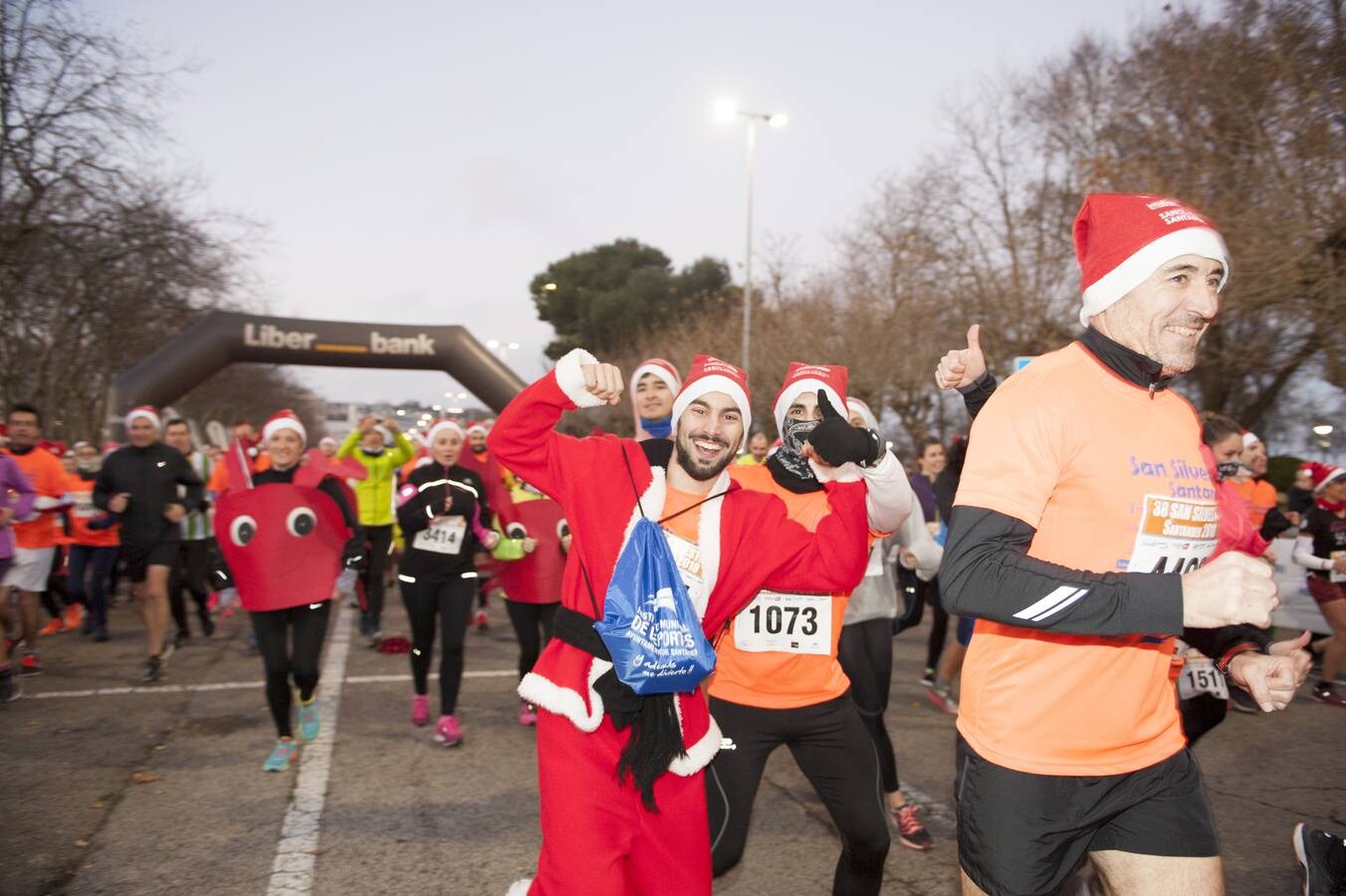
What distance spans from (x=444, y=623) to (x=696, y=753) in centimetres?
389

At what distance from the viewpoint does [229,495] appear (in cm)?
583

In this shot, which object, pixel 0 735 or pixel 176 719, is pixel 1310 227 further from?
pixel 0 735

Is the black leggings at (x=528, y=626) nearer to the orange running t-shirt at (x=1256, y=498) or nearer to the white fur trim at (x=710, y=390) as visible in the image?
the white fur trim at (x=710, y=390)

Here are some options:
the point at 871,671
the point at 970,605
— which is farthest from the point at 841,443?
the point at 871,671

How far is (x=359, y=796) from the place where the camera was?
515 cm

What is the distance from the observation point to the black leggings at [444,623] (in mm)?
6137

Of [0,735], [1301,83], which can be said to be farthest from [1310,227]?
[0,735]

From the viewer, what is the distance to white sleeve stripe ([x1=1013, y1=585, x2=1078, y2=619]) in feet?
6.15

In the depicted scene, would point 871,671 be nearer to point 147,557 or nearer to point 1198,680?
point 1198,680

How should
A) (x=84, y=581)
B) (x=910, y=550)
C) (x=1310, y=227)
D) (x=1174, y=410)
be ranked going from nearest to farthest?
(x=1174, y=410), (x=910, y=550), (x=84, y=581), (x=1310, y=227)

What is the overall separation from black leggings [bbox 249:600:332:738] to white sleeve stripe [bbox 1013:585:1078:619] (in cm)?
488

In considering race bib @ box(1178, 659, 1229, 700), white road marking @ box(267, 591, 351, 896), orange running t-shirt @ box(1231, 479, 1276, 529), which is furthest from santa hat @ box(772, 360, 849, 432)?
orange running t-shirt @ box(1231, 479, 1276, 529)

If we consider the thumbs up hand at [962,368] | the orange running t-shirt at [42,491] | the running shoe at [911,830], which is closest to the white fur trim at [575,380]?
the thumbs up hand at [962,368]

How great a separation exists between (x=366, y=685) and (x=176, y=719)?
1513mm
